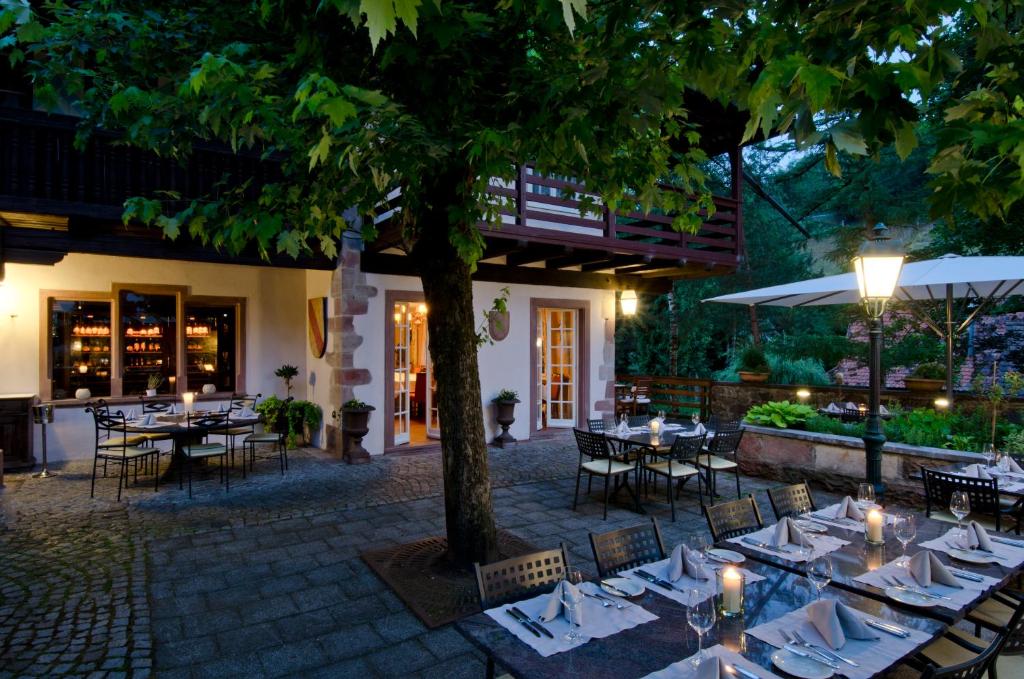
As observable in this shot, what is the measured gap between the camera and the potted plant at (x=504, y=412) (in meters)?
8.80

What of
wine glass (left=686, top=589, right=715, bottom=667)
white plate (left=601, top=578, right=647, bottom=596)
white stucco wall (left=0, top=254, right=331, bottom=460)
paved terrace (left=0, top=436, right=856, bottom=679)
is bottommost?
paved terrace (left=0, top=436, right=856, bottom=679)

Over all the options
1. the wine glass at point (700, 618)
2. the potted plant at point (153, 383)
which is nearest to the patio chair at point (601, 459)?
the wine glass at point (700, 618)

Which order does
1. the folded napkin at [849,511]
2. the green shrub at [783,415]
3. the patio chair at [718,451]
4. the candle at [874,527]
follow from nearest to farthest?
the candle at [874,527] < the folded napkin at [849,511] < the patio chair at [718,451] < the green shrub at [783,415]

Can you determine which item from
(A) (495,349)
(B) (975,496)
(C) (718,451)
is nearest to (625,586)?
(B) (975,496)

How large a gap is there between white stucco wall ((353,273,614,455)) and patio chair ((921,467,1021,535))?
5.06 metres

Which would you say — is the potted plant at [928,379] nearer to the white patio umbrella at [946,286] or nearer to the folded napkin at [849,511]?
the white patio umbrella at [946,286]

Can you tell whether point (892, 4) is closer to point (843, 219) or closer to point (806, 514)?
point (806, 514)

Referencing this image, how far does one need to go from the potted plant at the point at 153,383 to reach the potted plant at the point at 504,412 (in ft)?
15.8

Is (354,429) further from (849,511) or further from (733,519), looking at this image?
(849,511)

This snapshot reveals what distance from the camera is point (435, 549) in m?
4.33

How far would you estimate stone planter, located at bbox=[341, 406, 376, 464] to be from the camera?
7.49 metres

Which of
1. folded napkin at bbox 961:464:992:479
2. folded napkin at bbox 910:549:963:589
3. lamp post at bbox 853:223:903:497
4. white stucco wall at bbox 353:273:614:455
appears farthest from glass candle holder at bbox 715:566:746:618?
white stucco wall at bbox 353:273:614:455

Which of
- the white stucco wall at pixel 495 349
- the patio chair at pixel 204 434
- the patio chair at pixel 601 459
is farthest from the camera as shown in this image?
the white stucco wall at pixel 495 349

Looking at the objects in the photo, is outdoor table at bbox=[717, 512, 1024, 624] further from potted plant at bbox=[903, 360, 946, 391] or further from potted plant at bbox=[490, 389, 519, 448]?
potted plant at bbox=[903, 360, 946, 391]
